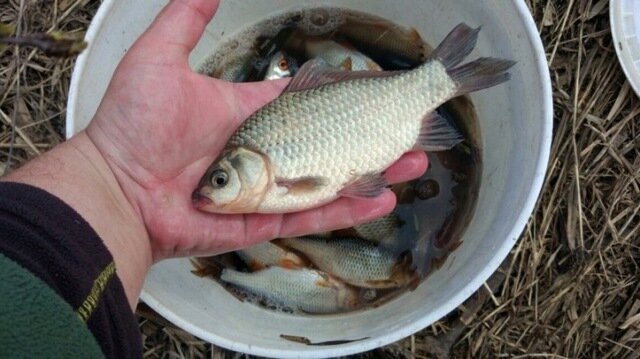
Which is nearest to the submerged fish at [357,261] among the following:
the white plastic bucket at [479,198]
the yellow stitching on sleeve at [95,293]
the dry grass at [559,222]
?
the white plastic bucket at [479,198]

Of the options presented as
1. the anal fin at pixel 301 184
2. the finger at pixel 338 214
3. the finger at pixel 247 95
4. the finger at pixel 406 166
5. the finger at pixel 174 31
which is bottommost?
the finger at pixel 338 214

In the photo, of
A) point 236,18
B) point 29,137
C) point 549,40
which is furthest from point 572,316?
point 29,137

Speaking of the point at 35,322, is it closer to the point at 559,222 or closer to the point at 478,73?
the point at 478,73

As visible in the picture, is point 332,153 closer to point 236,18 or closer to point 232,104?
point 232,104

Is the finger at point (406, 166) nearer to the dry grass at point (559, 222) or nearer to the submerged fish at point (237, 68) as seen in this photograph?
the dry grass at point (559, 222)

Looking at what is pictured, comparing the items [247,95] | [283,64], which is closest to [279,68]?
[283,64]

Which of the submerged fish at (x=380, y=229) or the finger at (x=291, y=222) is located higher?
the finger at (x=291, y=222)

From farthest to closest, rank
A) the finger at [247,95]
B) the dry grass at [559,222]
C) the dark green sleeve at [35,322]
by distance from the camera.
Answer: the dry grass at [559,222] < the finger at [247,95] < the dark green sleeve at [35,322]

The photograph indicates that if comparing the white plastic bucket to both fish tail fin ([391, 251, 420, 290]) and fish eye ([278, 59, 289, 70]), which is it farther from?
fish eye ([278, 59, 289, 70])

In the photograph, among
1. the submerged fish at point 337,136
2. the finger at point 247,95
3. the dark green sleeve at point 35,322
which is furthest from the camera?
the finger at point 247,95
